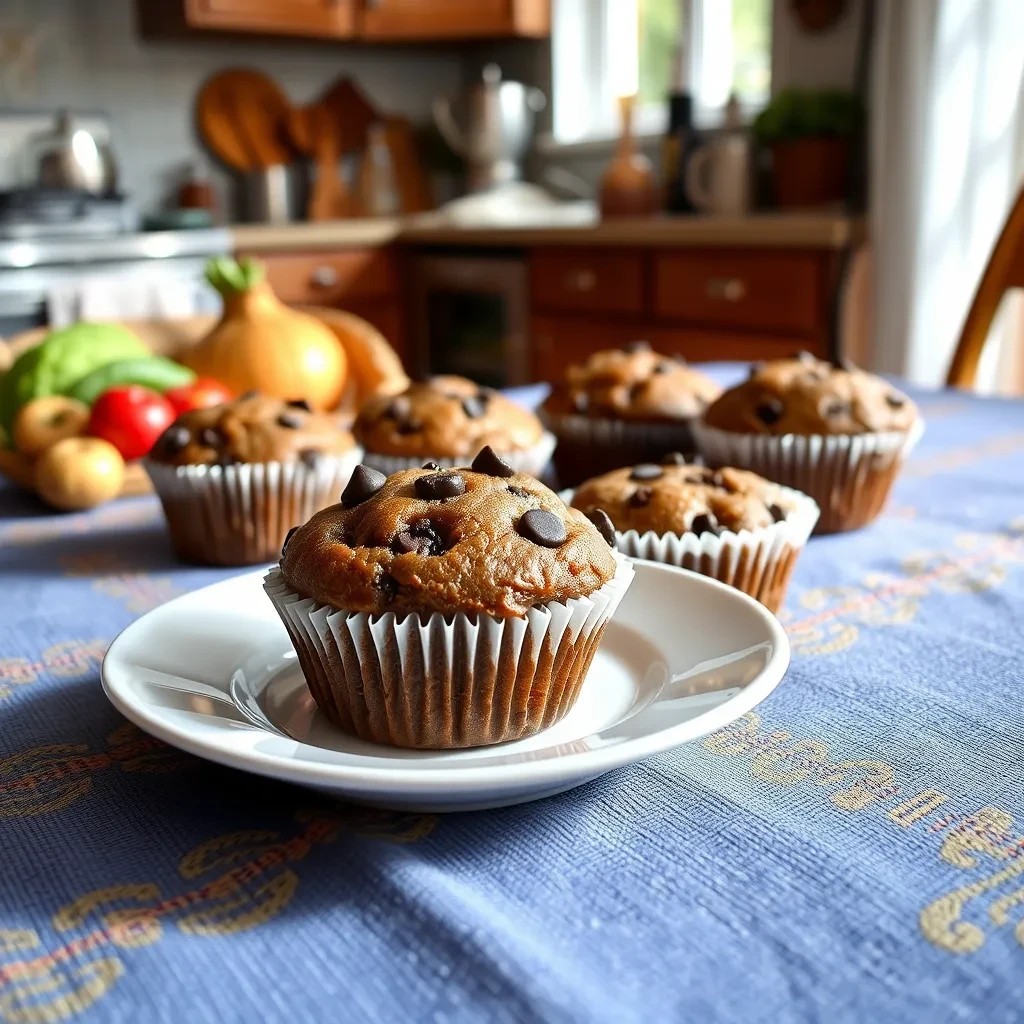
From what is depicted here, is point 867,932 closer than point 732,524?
Yes

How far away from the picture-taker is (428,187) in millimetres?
4633

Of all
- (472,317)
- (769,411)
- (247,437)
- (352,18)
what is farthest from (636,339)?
(247,437)

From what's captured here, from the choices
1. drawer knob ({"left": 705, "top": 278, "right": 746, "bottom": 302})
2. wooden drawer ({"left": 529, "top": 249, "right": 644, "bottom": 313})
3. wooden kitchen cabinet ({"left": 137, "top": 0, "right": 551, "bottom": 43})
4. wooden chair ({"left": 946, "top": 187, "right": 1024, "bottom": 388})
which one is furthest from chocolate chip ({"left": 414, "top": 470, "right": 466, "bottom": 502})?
wooden kitchen cabinet ({"left": 137, "top": 0, "right": 551, "bottom": 43})

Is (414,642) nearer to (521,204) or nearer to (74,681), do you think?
(74,681)

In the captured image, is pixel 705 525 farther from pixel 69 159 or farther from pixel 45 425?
pixel 69 159

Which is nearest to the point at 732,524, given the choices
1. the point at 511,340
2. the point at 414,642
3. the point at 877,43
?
the point at 414,642

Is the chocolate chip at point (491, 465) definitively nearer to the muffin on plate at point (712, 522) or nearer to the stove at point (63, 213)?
the muffin on plate at point (712, 522)

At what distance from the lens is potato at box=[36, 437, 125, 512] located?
1184mm

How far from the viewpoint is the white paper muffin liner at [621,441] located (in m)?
1.22

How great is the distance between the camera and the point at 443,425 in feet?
3.62

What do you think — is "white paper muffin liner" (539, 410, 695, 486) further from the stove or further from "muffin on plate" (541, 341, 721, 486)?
the stove

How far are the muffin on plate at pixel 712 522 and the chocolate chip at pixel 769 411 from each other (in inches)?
7.8

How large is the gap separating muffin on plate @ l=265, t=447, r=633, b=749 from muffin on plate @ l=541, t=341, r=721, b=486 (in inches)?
23.2

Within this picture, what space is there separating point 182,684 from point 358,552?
0.12 m
